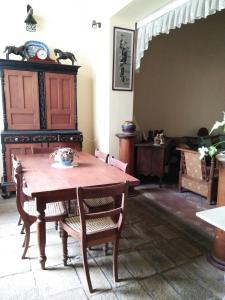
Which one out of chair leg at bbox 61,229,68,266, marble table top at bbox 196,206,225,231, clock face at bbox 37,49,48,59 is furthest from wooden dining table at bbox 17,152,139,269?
clock face at bbox 37,49,48,59

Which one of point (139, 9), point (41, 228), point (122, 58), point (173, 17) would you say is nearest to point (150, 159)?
point (122, 58)

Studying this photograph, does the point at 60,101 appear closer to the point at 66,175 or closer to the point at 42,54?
the point at 42,54

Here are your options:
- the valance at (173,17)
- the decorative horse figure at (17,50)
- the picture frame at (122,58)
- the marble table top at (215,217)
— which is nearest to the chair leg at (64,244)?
the marble table top at (215,217)

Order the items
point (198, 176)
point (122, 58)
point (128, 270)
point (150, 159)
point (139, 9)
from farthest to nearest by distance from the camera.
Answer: point (150, 159), point (122, 58), point (198, 176), point (139, 9), point (128, 270)

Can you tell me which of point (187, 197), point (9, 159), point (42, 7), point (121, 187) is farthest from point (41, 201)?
point (42, 7)

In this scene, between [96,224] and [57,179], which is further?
[57,179]

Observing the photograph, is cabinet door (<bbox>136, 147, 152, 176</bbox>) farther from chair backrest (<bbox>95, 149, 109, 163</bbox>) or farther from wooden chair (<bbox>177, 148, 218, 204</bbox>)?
chair backrest (<bbox>95, 149, 109, 163</bbox>)

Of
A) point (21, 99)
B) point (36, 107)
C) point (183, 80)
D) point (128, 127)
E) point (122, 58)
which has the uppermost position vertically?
point (122, 58)

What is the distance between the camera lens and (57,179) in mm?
1984

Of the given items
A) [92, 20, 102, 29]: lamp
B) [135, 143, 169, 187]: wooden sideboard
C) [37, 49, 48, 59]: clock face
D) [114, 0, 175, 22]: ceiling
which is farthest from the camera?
[135, 143, 169, 187]: wooden sideboard

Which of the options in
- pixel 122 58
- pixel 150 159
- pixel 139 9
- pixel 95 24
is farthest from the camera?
pixel 150 159

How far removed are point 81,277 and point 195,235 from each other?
4.29 ft

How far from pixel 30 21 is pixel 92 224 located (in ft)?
10.5

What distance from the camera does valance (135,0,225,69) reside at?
2.40m
